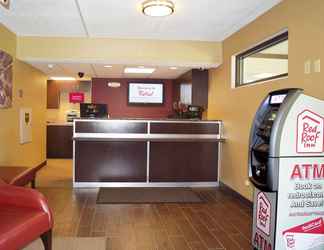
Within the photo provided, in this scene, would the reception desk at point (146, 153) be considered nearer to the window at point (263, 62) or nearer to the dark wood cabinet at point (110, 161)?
the dark wood cabinet at point (110, 161)

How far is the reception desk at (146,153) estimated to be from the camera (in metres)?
5.39

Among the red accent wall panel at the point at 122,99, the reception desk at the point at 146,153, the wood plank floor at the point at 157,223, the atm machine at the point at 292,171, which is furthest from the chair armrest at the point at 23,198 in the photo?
the red accent wall panel at the point at 122,99

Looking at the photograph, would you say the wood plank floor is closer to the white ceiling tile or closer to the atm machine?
the atm machine

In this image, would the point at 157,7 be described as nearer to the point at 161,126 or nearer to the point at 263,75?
the point at 263,75

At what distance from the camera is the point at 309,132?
2387 mm

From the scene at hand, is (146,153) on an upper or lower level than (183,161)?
upper

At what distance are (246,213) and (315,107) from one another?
83.7 inches

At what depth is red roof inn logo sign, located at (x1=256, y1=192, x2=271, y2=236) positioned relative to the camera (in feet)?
8.16

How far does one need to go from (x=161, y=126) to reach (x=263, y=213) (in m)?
3.14

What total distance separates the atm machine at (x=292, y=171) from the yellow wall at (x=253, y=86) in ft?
2.19

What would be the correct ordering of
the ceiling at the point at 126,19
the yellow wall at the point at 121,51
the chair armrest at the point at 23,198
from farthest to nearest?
the yellow wall at the point at 121,51, the ceiling at the point at 126,19, the chair armrest at the point at 23,198

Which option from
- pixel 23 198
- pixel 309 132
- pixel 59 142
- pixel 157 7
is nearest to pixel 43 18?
pixel 157 7

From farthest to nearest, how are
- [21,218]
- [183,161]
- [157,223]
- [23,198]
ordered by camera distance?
1. [183,161]
2. [157,223]
3. [23,198]
4. [21,218]

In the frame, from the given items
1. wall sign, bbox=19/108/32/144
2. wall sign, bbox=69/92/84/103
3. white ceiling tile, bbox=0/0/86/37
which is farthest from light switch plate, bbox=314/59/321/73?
wall sign, bbox=69/92/84/103
